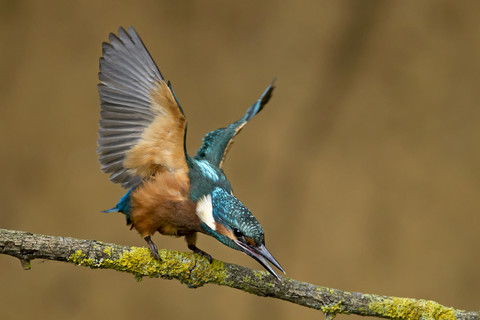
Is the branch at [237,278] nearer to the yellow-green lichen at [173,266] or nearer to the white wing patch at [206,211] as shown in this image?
the yellow-green lichen at [173,266]

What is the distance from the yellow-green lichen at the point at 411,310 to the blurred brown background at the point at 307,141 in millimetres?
1355

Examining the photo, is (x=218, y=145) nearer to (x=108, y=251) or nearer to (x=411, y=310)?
(x=108, y=251)

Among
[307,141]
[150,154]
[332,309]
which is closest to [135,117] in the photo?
[150,154]

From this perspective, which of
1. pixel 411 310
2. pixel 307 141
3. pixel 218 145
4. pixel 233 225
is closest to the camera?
pixel 233 225

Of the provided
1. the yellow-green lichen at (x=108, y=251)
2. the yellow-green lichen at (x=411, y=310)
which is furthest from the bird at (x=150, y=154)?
the yellow-green lichen at (x=411, y=310)

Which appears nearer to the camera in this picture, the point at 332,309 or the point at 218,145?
the point at 332,309

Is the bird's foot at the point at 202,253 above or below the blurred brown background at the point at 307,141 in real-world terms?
below

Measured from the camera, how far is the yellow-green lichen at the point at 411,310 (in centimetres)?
162

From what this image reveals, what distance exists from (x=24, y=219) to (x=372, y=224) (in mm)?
1627

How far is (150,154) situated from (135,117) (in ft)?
0.36

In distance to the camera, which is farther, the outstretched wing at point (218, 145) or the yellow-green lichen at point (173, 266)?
the outstretched wing at point (218, 145)

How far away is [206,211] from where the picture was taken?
1.60 meters

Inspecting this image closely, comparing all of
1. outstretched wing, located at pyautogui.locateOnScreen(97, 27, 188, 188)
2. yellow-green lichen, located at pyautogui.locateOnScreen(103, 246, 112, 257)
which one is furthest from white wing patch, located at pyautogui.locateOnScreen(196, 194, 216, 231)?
yellow-green lichen, located at pyautogui.locateOnScreen(103, 246, 112, 257)

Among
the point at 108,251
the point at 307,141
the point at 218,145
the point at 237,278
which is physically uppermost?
the point at 307,141
